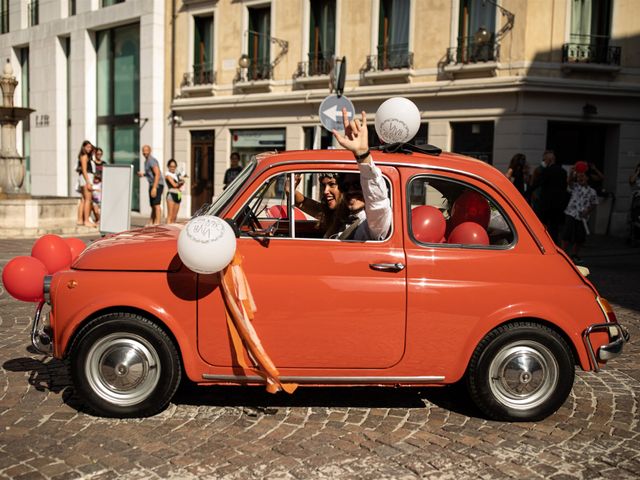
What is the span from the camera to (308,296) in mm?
4277

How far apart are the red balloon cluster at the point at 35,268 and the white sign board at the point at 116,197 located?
6.33 meters

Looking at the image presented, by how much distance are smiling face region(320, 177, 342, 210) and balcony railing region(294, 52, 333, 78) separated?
17357 millimetres

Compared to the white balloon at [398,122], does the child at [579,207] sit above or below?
below

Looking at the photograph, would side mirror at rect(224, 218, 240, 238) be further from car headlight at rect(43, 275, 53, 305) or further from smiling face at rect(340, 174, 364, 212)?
car headlight at rect(43, 275, 53, 305)

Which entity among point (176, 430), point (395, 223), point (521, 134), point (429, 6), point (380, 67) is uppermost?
point (429, 6)

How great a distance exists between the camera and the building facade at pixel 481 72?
59.7 ft

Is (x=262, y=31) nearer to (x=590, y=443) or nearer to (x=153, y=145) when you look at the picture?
(x=153, y=145)

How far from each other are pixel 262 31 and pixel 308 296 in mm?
20959

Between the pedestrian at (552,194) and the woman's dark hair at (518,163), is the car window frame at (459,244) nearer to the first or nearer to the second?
the pedestrian at (552,194)

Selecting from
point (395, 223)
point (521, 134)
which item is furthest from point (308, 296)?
point (521, 134)

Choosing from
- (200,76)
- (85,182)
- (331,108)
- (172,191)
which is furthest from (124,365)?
(200,76)

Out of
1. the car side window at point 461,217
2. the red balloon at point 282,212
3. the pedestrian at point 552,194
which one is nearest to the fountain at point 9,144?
the pedestrian at point 552,194

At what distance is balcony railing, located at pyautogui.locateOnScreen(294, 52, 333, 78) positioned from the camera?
71.4ft

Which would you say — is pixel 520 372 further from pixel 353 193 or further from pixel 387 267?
pixel 353 193
